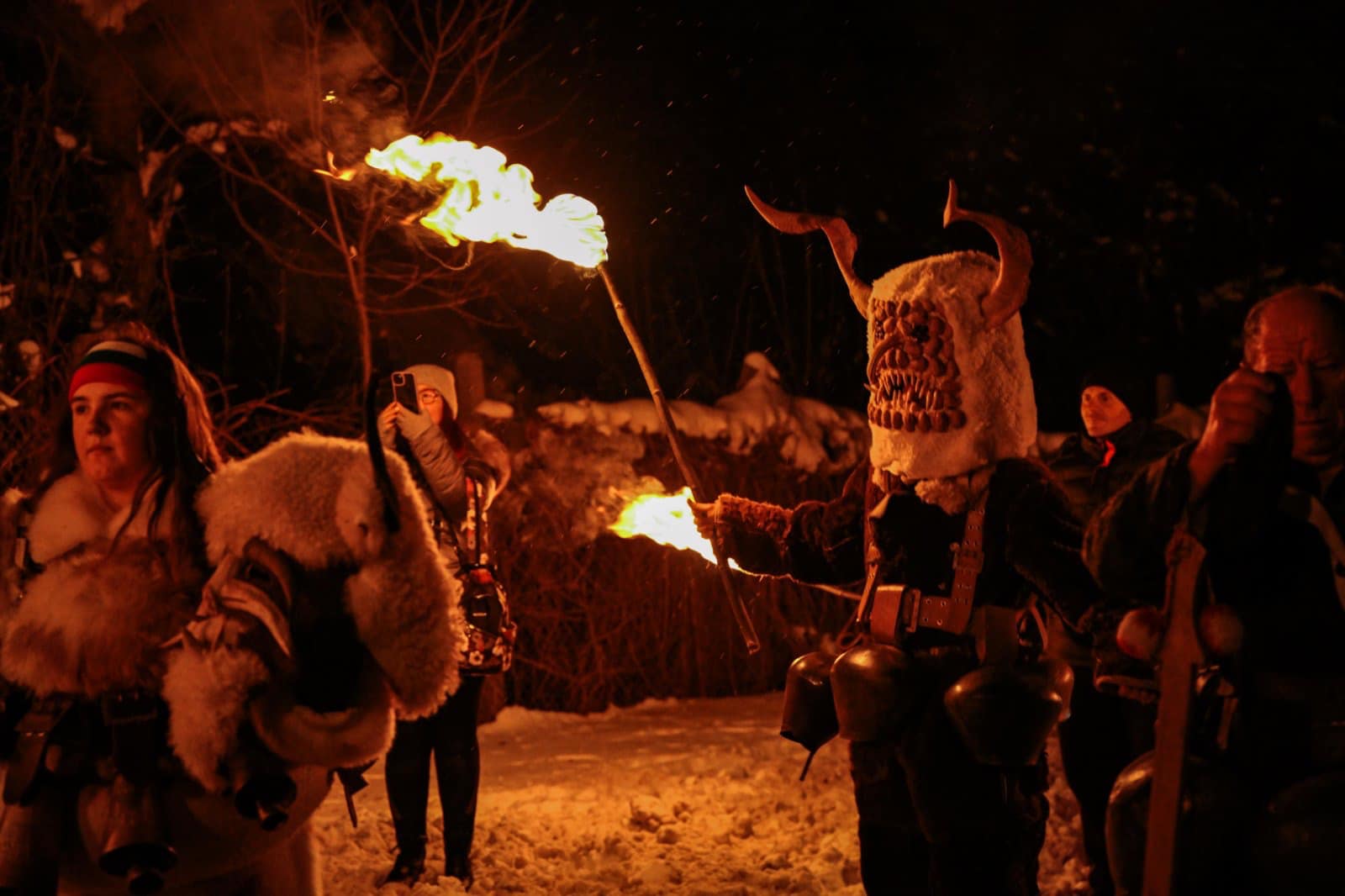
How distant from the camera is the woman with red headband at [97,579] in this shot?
3121 millimetres

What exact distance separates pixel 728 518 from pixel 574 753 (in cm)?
475

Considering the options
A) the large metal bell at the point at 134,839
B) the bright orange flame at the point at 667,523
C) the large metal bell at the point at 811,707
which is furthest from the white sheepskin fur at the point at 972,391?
the large metal bell at the point at 134,839

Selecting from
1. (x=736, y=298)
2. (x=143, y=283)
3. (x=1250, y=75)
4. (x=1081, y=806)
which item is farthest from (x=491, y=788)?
(x=1250, y=75)

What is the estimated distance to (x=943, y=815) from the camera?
13.9 ft

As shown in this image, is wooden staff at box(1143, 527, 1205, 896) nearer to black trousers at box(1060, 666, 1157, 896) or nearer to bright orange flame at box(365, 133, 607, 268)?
black trousers at box(1060, 666, 1157, 896)

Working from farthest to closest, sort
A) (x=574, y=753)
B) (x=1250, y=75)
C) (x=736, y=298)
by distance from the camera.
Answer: (x=736, y=298)
(x=1250, y=75)
(x=574, y=753)

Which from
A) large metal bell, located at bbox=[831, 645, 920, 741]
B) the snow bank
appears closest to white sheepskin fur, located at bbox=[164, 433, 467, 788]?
large metal bell, located at bbox=[831, 645, 920, 741]

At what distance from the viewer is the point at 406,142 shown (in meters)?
5.12

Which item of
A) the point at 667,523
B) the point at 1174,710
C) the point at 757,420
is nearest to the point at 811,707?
the point at 667,523

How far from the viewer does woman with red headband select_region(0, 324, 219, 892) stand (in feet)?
10.2

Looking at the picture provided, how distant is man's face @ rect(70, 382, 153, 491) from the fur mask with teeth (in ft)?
6.71

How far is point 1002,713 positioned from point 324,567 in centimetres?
198

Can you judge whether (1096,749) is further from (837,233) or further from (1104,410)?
(837,233)

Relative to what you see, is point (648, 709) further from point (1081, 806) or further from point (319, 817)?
point (1081, 806)
